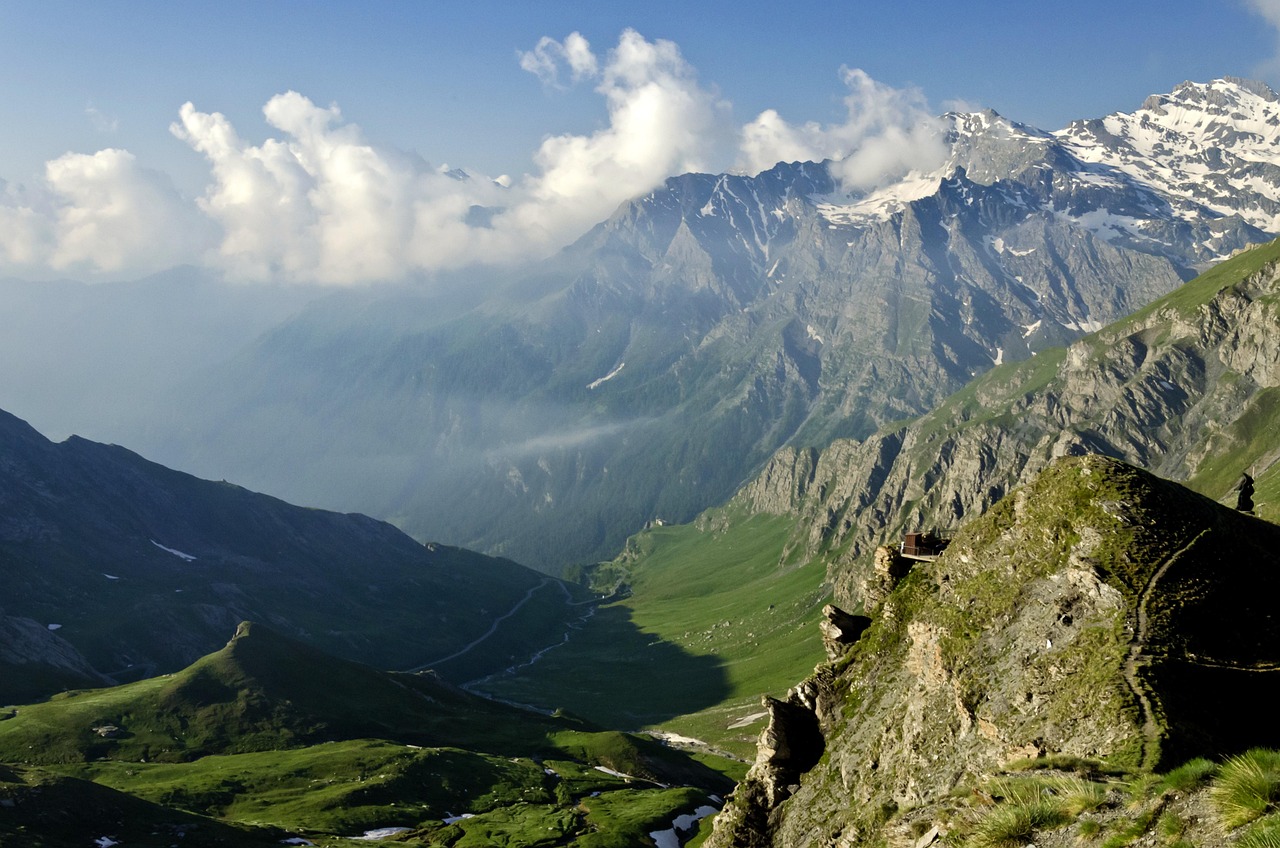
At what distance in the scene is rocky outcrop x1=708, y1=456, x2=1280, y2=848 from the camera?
33.4 m

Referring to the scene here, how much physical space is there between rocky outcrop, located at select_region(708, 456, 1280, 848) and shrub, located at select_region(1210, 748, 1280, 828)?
451 inches

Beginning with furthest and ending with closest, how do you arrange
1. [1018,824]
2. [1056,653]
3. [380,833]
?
[380,833] < [1056,653] < [1018,824]

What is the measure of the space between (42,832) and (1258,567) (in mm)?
117327

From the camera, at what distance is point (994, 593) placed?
42469 millimetres

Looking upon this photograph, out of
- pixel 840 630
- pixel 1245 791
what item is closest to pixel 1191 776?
pixel 1245 791

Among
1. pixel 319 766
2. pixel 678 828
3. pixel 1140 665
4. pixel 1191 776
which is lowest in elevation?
pixel 678 828

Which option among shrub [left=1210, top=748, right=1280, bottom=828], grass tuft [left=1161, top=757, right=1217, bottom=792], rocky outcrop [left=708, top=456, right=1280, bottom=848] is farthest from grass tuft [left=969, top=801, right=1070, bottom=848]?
rocky outcrop [left=708, top=456, right=1280, bottom=848]

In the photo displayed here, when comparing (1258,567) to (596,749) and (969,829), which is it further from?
(596,749)

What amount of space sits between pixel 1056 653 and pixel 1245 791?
728 inches

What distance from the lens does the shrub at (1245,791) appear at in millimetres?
18984

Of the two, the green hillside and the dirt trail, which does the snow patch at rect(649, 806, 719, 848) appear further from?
the dirt trail

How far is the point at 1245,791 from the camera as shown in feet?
63.6

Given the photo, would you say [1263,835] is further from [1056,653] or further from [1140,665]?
[1056,653]

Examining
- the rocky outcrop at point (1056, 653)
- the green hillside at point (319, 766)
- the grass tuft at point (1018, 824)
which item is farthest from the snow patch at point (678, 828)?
the grass tuft at point (1018, 824)
